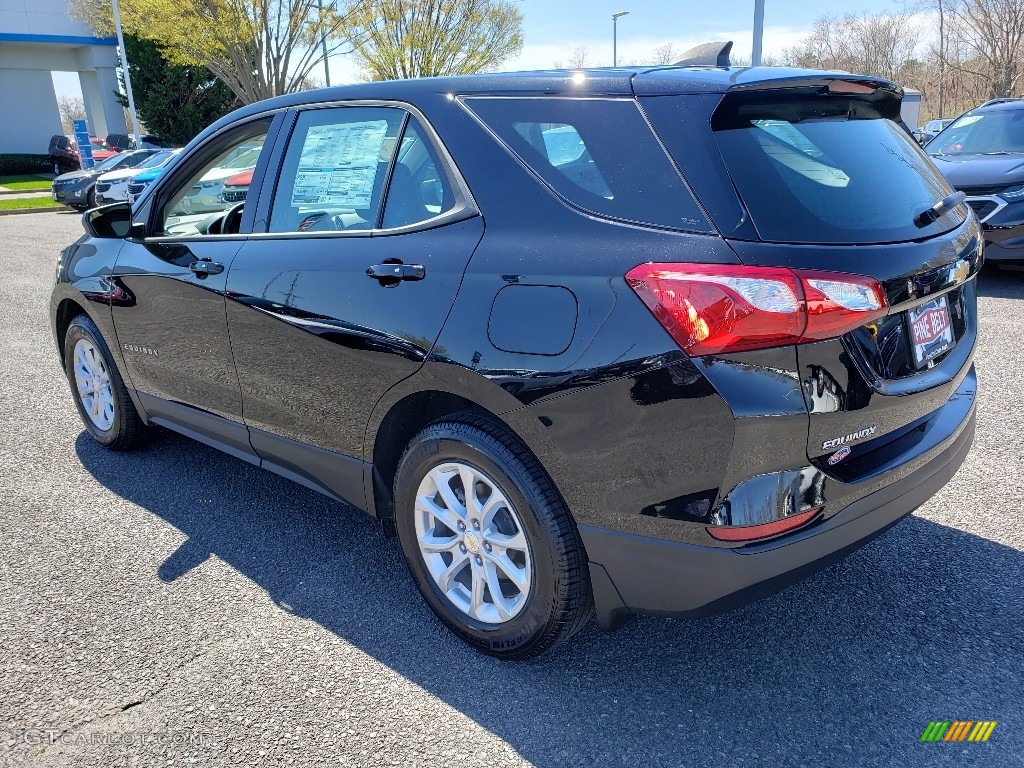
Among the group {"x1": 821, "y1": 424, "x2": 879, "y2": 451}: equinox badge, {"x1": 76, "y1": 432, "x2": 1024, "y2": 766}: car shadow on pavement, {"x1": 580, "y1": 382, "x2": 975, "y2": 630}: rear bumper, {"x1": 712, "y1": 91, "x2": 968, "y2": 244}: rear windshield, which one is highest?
{"x1": 712, "y1": 91, "x2": 968, "y2": 244}: rear windshield

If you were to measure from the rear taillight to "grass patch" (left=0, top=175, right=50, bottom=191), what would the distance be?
32.5 metres

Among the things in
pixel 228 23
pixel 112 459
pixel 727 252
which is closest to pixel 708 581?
pixel 727 252

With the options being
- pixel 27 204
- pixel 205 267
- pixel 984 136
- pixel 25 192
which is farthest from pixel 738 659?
pixel 25 192

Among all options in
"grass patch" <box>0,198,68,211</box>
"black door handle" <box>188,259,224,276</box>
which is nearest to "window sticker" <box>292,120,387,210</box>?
"black door handle" <box>188,259,224,276</box>

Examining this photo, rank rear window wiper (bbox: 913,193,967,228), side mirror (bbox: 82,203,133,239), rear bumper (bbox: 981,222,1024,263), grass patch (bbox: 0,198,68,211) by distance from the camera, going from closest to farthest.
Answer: rear window wiper (bbox: 913,193,967,228) < side mirror (bbox: 82,203,133,239) < rear bumper (bbox: 981,222,1024,263) < grass patch (bbox: 0,198,68,211)

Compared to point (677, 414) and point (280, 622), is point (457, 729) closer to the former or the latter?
point (280, 622)

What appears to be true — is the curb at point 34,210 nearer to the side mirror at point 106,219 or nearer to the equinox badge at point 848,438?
the side mirror at point 106,219

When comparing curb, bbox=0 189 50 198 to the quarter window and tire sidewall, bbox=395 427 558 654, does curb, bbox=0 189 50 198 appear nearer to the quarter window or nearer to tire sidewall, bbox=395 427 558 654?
the quarter window

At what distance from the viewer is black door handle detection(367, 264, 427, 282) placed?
98.7 inches

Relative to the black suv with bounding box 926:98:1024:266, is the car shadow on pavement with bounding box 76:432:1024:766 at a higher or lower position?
lower

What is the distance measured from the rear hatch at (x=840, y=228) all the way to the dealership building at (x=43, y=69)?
133ft

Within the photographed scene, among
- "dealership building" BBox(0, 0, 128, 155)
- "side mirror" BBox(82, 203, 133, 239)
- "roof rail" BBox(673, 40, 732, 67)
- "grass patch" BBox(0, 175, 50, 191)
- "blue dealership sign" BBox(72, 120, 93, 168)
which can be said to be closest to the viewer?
"roof rail" BBox(673, 40, 732, 67)

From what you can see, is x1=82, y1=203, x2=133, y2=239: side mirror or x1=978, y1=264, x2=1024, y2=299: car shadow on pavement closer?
x1=82, y1=203, x2=133, y2=239: side mirror

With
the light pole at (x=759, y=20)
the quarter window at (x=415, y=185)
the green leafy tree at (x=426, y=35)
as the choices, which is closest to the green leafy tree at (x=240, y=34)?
the green leafy tree at (x=426, y=35)
